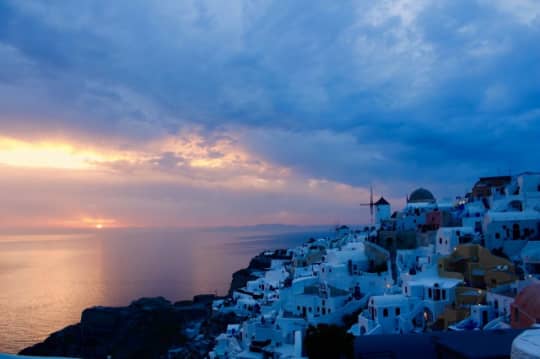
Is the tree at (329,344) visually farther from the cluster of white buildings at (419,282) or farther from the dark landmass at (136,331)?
the dark landmass at (136,331)

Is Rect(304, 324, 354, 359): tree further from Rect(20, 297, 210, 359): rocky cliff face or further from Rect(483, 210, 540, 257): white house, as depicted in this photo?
Rect(20, 297, 210, 359): rocky cliff face

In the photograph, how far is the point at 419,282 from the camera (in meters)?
28.4

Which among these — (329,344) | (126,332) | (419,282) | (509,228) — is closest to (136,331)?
(126,332)

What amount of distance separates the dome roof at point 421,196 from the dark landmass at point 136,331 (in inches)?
1048

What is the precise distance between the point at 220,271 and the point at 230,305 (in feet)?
271

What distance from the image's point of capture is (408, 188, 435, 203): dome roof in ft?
183

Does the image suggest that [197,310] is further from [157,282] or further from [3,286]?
[3,286]

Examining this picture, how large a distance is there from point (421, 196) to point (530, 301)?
3842 cm

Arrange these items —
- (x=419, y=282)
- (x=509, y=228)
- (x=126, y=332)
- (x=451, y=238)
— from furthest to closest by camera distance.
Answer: (x=126, y=332), (x=509, y=228), (x=451, y=238), (x=419, y=282)

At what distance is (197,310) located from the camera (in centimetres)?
5591

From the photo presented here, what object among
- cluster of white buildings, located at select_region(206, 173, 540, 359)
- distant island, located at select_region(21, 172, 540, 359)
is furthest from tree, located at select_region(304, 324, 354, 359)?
cluster of white buildings, located at select_region(206, 173, 540, 359)

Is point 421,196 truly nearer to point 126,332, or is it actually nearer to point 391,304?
point 391,304

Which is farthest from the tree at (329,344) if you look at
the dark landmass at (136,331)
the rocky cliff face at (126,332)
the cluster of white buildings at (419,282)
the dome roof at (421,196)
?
the dome roof at (421,196)

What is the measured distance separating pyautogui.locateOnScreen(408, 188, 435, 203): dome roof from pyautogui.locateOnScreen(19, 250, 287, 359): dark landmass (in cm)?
2663
